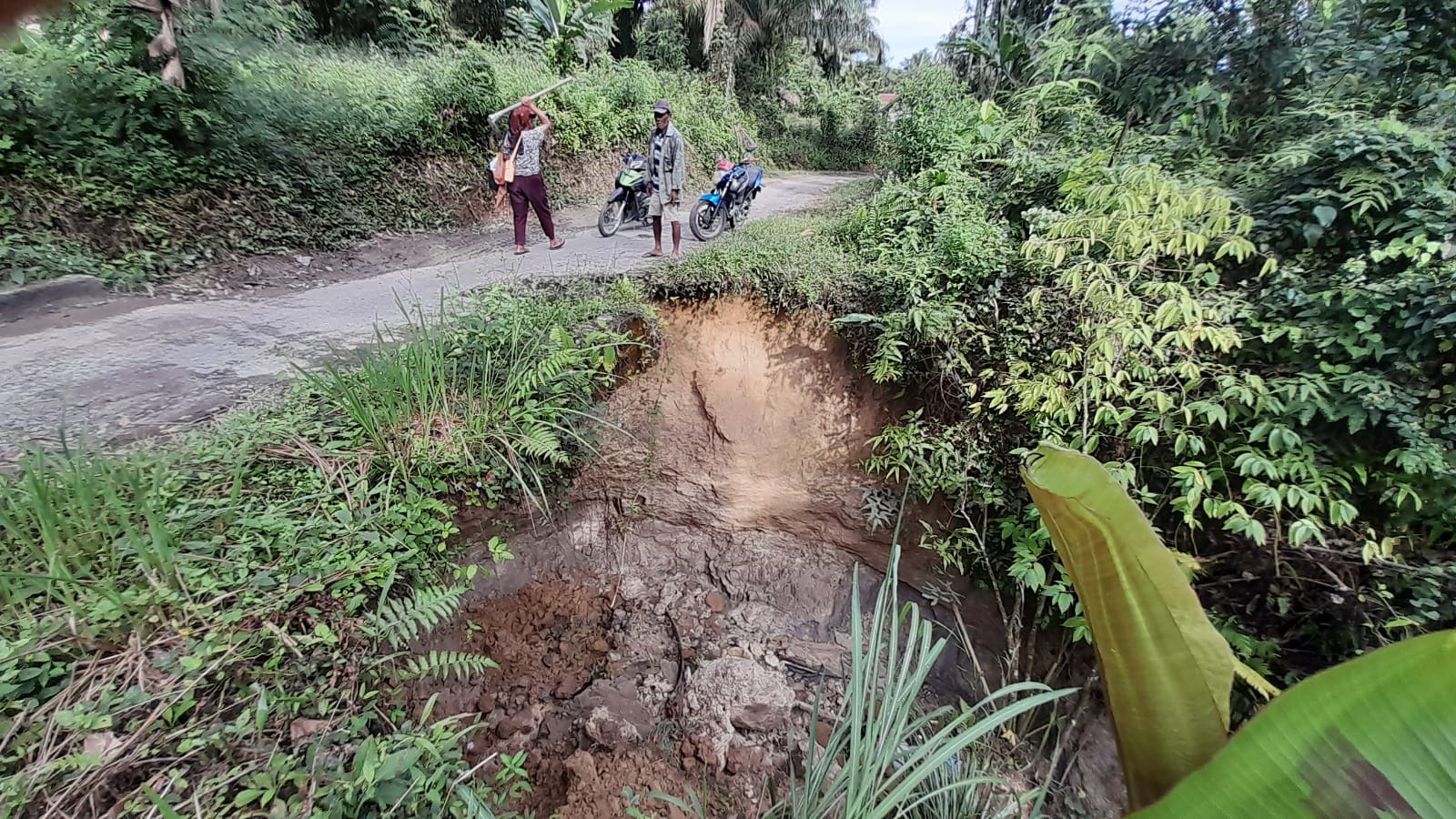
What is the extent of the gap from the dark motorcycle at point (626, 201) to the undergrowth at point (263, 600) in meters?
4.04

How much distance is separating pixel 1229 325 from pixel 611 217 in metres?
5.72

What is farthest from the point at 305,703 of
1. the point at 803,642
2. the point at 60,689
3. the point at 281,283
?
the point at 281,283

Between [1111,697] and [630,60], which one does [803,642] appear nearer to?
[1111,697]

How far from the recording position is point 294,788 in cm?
150

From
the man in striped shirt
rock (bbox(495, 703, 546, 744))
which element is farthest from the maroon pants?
rock (bbox(495, 703, 546, 744))

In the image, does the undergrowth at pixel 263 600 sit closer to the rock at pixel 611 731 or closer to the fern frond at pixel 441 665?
the fern frond at pixel 441 665

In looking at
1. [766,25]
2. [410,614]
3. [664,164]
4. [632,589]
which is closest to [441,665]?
[410,614]

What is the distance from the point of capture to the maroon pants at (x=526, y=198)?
5.22 meters

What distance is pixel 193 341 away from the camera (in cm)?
370

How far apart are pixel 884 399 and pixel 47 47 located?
719 centimetres

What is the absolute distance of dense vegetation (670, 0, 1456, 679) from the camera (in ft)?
7.50

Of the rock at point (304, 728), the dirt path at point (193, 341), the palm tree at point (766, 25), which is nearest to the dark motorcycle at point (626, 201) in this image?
the dirt path at point (193, 341)

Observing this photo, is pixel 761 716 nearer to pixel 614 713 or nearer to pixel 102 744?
pixel 614 713

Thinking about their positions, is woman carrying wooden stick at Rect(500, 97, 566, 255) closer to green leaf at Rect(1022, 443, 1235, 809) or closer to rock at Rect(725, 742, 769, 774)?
rock at Rect(725, 742, 769, 774)
